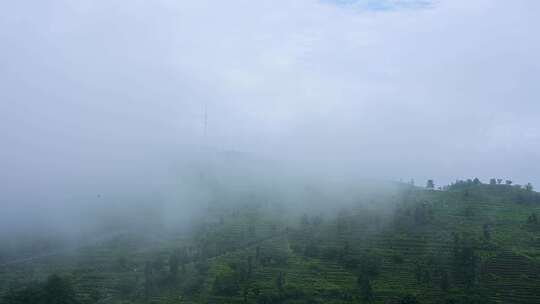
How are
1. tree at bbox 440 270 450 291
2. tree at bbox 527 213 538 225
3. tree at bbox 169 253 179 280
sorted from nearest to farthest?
tree at bbox 440 270 450 291
tree at bbox 169 253 179 280
tree at bbox 527 213 538 225

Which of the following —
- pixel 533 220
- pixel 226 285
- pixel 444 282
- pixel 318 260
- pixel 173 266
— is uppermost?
pixel 533 220

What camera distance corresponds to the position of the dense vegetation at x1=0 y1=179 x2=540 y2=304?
270ft

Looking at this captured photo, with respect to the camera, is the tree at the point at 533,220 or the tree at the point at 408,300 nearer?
the tree at the point at 408,300

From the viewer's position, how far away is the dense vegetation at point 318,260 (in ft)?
270

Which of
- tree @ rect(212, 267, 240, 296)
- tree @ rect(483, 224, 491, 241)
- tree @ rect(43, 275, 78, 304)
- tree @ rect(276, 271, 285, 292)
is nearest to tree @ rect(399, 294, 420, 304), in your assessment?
tree @ rect(276, 271, 285, 292)

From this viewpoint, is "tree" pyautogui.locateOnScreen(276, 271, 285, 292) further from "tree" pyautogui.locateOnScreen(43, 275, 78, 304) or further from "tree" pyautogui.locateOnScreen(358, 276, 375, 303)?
"tree" pyautogui.locateOnScreen(43, 275, 78, 304)

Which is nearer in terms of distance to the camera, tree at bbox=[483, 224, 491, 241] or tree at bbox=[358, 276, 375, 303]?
tree at bbox=[358, 276, 375, 303]

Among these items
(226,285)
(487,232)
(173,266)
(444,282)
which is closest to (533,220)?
(487,232)

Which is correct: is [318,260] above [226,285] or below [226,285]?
above

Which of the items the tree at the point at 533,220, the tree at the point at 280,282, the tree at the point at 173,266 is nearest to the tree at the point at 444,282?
the tree at the point at 280,282

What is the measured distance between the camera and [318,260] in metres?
97.1

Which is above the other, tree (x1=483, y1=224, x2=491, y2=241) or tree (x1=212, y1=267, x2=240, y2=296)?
tree (x1=483, y1=224, x2=491, y2=241)

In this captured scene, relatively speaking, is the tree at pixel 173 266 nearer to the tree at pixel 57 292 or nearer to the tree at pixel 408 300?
the tree at pixel 57 292

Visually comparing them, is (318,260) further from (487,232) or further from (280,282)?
(487,232)
